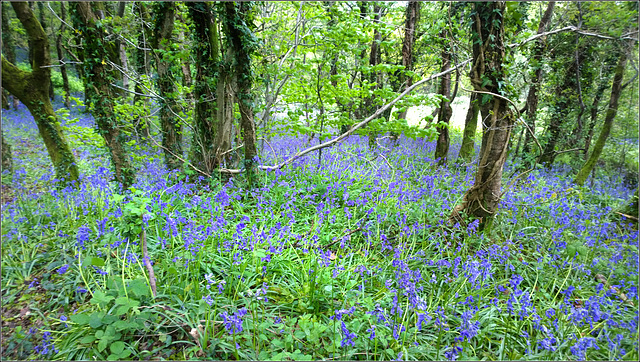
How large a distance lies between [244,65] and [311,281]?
3.41 metres

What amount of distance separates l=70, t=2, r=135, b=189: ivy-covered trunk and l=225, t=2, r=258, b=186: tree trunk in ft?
5.84

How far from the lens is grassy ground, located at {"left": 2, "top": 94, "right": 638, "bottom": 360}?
80.8 inches

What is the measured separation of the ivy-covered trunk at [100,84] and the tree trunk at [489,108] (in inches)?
192

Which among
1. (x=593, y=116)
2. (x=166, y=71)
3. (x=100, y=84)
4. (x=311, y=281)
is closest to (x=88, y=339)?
(x=311, y=281)

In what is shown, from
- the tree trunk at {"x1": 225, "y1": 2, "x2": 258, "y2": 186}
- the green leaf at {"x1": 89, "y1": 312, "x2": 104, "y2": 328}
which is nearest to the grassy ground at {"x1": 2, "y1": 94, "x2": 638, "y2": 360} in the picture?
the green leaf at {"x1": 89, "y1": 312, "x2": 104, "y2": 328}

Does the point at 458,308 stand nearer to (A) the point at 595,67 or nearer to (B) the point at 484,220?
(B) the point at 484,220

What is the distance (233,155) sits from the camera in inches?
195

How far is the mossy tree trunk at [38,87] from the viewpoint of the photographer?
Result: 420 centimetres

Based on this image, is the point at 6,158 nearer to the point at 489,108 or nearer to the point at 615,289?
the point at 489,108

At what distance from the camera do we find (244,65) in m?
4.30

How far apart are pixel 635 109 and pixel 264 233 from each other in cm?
658

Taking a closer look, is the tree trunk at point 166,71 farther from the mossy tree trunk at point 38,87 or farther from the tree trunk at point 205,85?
the mossy tree trunk at point 38,87

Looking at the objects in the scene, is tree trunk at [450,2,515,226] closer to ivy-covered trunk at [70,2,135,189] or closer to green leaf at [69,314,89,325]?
green leaf at [69,314,89,325]

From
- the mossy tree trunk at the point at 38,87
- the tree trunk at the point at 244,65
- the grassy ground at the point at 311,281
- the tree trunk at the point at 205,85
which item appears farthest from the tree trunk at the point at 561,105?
the mossy tree trunk at the point at 38,87
